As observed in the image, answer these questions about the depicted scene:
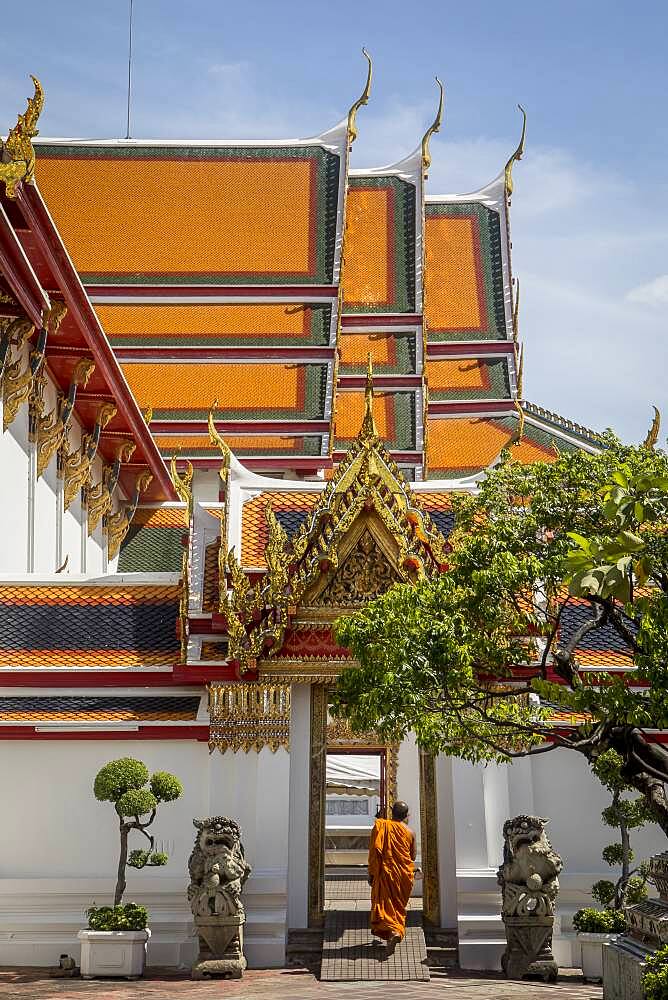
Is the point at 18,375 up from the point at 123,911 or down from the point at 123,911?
up

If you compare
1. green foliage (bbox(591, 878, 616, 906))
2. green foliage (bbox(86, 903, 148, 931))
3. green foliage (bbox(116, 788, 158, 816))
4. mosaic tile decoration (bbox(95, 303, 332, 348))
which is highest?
mosaic tile decoration (bbox(95, 303, 332, 348))

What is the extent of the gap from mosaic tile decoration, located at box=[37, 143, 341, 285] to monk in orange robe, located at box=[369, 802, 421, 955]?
12009 mm

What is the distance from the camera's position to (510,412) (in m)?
22.0

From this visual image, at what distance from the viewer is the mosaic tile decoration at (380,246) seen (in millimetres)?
22281

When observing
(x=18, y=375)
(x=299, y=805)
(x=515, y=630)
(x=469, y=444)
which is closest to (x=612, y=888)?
(x=299, y=805)

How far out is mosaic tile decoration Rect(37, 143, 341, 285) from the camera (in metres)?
20.8

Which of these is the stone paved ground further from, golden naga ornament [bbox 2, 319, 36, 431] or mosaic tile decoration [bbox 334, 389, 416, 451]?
mosaic tile decoration [bbox 334, 389, 416, 451]

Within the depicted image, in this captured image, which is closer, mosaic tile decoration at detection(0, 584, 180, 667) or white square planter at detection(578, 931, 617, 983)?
→ white square planter at detection(578, 931, 617, 983)

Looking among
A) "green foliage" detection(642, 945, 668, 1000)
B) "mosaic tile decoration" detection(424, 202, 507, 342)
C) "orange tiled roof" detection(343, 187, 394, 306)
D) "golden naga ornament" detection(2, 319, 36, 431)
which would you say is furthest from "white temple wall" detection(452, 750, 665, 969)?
"mosaic tile decoration" detection(424, 202, 507, 342)

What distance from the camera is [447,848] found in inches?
387

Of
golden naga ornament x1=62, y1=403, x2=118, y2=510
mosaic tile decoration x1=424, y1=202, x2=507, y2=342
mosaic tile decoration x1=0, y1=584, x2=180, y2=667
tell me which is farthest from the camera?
mosaic tile decoration x1=424, y1=202, x2=507, y2=342

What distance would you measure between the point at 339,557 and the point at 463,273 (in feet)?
50.9

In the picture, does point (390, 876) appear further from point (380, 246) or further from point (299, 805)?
point (380, 246)

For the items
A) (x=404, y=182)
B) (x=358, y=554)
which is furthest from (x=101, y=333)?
(x=404, y=182)
